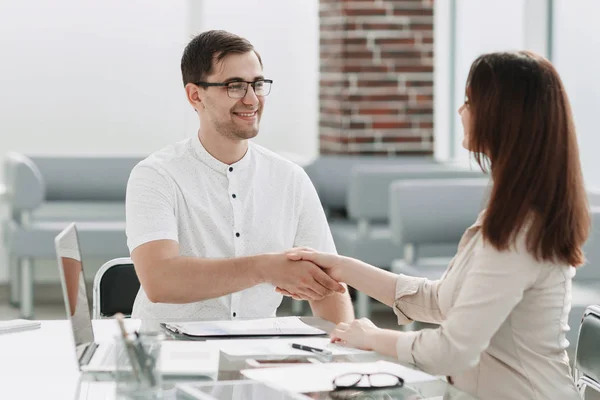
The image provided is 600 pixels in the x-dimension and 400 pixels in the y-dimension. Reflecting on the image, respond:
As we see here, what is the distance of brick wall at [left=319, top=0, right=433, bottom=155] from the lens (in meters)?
6.61

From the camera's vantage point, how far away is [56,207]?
6.55 m

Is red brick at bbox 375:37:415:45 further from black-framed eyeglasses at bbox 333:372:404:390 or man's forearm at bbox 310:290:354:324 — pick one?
black-framed eyeglasses at bbox 333:372:404:390

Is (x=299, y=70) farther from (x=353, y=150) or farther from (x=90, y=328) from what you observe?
(x=90, y=328)

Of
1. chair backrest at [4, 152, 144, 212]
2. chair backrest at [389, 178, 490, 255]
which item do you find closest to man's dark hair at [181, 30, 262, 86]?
chair backrest at [389, 178, 490, 255]

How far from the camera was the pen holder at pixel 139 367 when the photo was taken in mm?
1571

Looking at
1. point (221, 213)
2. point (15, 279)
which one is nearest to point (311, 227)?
point (221, 213)

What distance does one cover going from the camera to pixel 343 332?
6.75ft

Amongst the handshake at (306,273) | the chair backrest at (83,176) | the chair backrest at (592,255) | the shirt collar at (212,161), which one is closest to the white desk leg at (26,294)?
the chair backrest at (83,176)

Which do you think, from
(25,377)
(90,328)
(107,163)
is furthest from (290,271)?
(107,163)

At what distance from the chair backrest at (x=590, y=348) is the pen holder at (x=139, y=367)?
1.02m

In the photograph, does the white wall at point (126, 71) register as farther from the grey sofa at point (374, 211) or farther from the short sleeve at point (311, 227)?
the short sleeve at point (311, 227)

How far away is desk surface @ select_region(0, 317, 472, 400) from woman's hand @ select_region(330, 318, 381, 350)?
A: 0.15ft

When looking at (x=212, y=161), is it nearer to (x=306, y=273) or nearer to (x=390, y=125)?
(x=306, y=273)

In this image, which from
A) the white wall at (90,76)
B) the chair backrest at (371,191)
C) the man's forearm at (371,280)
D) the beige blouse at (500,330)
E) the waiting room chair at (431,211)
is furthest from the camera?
the white wall at (90,76)
